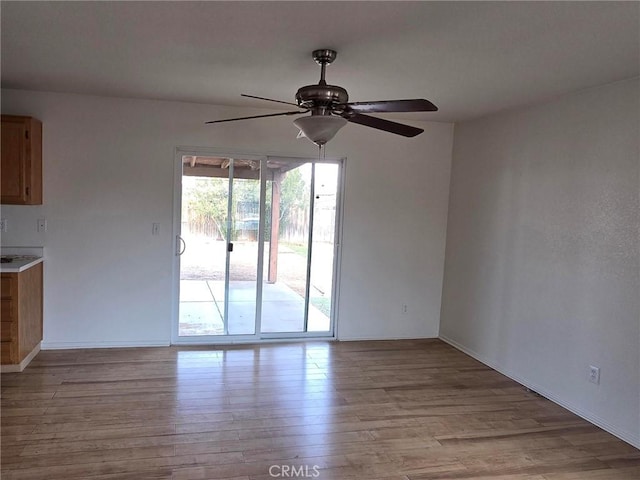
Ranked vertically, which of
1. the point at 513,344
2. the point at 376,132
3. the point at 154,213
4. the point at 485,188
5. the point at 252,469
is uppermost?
the point at 376,132

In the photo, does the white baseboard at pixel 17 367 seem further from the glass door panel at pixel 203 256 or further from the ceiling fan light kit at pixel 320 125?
the ceiling fan light kit at pixel 320 125

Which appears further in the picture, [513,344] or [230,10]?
[513,344]

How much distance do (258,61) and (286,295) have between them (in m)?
2.75

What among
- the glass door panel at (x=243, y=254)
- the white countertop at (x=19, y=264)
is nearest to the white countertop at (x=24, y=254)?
the white countertop at (x=19, y=264)

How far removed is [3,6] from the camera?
2.27 m

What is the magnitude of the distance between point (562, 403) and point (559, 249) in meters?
1.18

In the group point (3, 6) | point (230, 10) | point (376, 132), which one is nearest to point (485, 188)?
point (376, 132)

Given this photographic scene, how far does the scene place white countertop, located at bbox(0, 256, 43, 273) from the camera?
3.65m

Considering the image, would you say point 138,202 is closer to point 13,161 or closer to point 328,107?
point 13,161

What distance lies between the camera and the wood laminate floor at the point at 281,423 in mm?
2641

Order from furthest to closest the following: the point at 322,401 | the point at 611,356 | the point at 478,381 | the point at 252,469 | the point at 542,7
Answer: the point at 478,381
the point at 322,401
the point at 611,356
the point at 252,469
the point at 542,7

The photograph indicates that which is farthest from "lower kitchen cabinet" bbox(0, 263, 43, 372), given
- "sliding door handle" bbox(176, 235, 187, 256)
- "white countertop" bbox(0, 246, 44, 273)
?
"sliding door handle" bbox(176, 235, 187, 256)

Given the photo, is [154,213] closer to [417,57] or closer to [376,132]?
[376,132]

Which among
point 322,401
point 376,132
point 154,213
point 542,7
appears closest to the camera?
point 542,7
